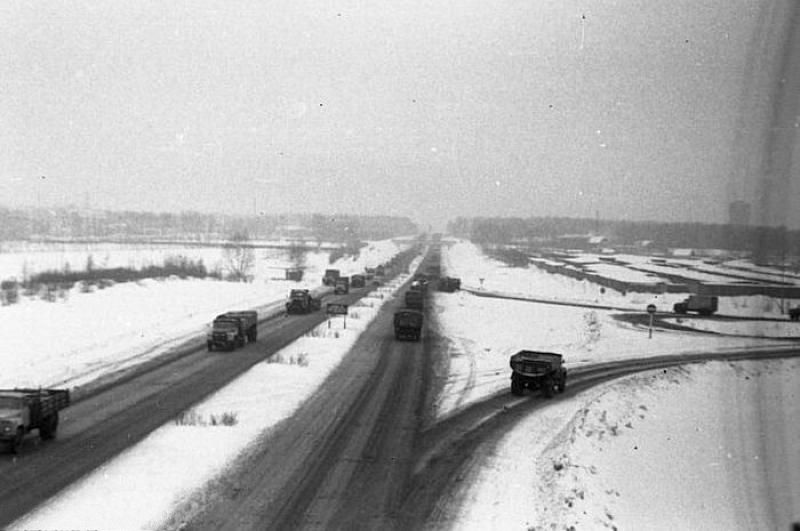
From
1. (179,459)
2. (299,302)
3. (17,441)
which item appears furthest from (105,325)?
(179,459)

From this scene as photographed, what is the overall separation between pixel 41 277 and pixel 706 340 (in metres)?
66.8

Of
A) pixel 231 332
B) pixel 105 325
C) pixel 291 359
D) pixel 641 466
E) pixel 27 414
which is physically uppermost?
pixel 27 414

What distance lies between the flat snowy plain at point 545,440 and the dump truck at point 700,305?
53.4 feet

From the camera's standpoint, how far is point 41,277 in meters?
69.1

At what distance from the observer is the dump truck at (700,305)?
67.8m

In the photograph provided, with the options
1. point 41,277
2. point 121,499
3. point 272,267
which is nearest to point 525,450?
point 121,499

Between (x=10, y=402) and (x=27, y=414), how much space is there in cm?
79

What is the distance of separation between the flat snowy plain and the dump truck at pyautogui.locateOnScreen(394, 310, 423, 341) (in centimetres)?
281

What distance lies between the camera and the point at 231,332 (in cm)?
3947

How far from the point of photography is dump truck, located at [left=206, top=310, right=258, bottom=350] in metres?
39.2

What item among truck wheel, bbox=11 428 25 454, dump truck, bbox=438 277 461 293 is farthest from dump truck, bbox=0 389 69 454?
dump truck, bbox=438 277 461 293

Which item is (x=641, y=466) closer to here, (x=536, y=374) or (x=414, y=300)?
(x=536, y=374)

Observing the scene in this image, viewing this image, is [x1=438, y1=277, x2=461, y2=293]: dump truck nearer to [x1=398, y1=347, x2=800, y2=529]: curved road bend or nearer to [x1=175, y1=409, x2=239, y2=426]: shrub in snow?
[x1=398, y1=347, x2=800, y2=529]: curved road bend

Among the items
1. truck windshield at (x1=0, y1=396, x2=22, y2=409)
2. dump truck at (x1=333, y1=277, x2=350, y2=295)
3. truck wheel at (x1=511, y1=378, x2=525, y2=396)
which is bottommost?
dump truck at (x1=333, y1=277, x2=350, y2=295)
